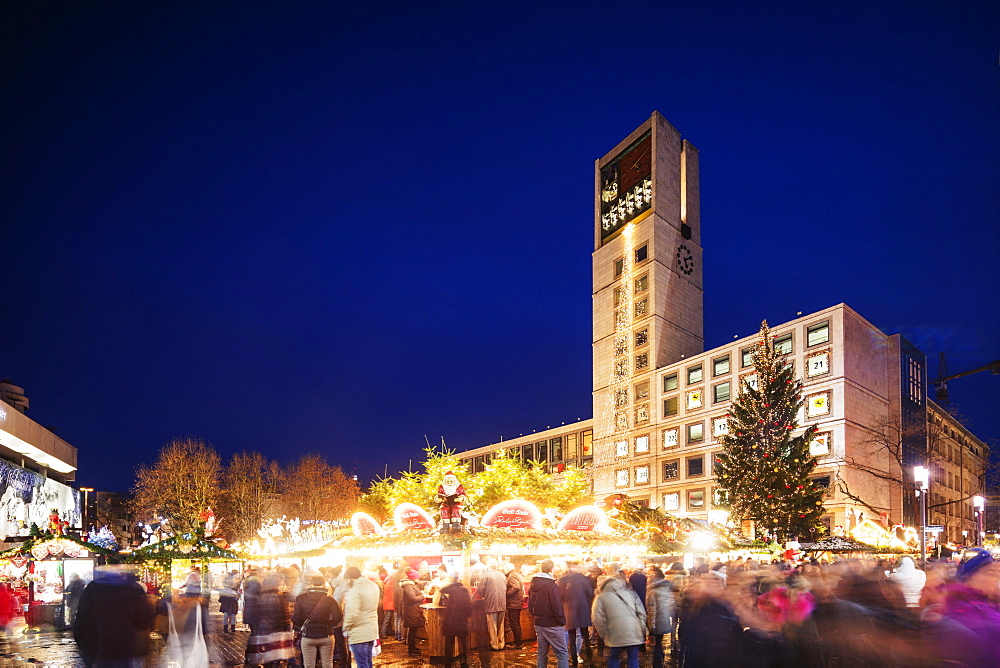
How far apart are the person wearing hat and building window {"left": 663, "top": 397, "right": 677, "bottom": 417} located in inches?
2016

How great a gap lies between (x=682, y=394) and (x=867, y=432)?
13.8m

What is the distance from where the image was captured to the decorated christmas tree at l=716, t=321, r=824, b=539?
35.1 m

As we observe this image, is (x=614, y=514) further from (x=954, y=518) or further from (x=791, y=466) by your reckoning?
(x=954, y=518)

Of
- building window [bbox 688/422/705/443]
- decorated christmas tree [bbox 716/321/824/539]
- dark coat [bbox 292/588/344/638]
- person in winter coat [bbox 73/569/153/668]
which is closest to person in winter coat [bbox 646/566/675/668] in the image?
dark coat [bbox 292/588/344/638]

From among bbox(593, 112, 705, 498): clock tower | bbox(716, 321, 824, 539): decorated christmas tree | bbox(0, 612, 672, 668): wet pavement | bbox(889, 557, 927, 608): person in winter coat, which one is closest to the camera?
bbox(889, 557, 927, 608): person in winter coat

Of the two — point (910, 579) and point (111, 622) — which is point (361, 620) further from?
point (910, 579)

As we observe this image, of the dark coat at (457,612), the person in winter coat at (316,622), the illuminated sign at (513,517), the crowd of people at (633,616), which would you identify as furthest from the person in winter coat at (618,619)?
the illuminated sign at (513,517)

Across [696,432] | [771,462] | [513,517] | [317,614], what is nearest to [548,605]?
[317,614]

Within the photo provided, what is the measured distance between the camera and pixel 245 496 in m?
56.8

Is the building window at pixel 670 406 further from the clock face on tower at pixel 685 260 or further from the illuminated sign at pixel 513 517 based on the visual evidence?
the illuminated sign at pixel 513 517

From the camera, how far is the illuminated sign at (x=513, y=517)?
19812 mm

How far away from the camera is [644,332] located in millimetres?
63531

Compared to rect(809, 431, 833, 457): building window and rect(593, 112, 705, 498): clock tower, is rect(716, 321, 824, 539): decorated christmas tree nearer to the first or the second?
rect(809, 431, 833, 457): building window

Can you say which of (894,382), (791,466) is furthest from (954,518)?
(791,466)
